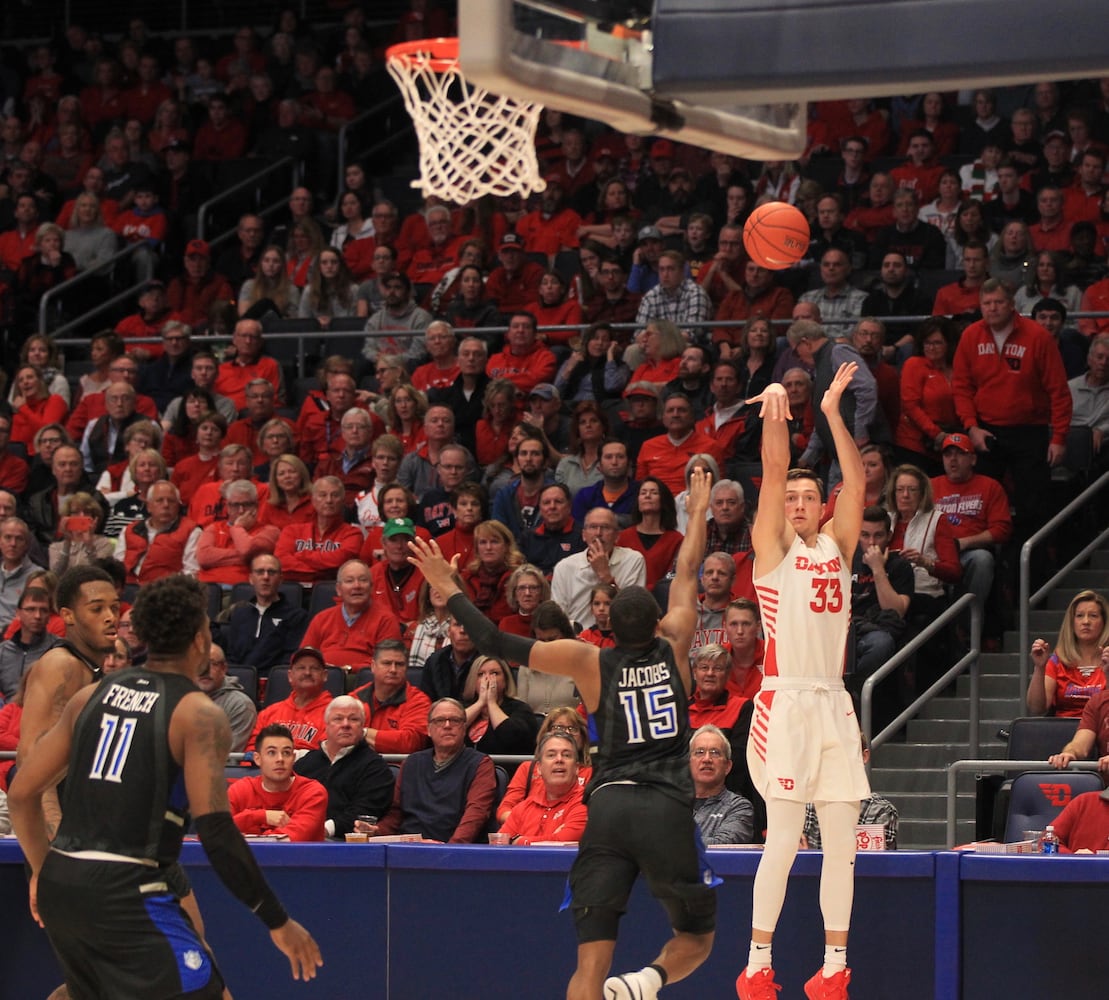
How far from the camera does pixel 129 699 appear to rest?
5840 millimetres

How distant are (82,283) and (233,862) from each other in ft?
45.7

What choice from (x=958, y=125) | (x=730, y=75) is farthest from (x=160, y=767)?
(x=958, y=125)

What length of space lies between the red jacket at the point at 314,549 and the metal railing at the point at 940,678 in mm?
4067

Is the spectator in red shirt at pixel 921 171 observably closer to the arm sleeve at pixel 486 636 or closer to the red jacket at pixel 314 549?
the red jacket at pixel 314 549

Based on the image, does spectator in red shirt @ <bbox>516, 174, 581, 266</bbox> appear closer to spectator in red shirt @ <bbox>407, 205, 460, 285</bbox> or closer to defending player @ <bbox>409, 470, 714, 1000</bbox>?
spectator in red shirt @ <bbox>407, 205, 460, 285</bbox>

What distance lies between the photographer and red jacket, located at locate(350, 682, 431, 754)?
434 inches

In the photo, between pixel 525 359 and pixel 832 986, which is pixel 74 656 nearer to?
pixel 832 986

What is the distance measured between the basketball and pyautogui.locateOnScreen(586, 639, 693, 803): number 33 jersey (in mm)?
3929

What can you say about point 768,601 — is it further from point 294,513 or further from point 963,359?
point 294,513

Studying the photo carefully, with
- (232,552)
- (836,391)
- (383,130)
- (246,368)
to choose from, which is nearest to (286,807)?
(836,391)

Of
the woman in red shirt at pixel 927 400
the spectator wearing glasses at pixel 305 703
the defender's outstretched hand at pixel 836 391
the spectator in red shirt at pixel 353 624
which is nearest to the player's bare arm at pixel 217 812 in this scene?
the defender's outstretched hand at pixel 836 391

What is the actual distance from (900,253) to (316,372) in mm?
5224

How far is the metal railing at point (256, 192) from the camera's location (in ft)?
62.8

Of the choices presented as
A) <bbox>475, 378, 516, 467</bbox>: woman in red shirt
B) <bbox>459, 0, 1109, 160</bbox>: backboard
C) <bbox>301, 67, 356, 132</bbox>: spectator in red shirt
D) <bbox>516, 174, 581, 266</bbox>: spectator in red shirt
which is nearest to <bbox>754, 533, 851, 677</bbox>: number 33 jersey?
<bbox>459, 0, 1109, 160</bbox>: backboard
